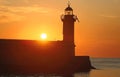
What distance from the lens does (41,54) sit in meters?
55.2

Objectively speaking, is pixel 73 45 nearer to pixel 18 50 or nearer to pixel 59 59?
pixel 59 59

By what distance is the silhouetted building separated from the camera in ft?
178

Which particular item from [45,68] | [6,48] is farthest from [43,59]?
[6,48]

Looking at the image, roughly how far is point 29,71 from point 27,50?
256 cm

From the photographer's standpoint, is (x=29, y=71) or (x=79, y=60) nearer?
(x=29, y=71)

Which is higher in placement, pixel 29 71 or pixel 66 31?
pixel 66 31

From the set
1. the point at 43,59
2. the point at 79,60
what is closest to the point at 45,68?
the point at 43,59

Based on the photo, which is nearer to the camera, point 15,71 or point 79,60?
point 15,71

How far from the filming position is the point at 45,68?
181ft

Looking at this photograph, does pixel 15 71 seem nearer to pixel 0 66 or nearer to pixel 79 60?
pixel 0 66

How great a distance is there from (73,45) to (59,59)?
2.38 m

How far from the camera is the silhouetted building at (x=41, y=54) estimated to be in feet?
178

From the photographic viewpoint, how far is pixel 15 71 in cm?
5397

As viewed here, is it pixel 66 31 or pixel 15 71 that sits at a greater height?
pixel 66 31
